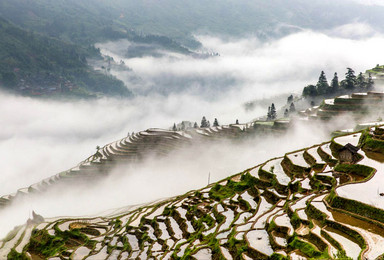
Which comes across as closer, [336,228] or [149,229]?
[336,228]

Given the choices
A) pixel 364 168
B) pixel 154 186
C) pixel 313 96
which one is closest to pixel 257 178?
pixel 364 168

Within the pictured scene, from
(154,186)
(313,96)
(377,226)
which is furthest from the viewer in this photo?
(313,96)

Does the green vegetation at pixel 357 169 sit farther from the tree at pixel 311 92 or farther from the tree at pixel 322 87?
the tree at pixel 311 92

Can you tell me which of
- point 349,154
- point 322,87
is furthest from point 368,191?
point 322,87

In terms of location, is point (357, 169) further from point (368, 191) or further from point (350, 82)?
point (350, 82)

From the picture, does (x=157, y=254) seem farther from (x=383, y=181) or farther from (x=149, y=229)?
(x=383, y=181)

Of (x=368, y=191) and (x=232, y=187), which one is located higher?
(x=368, y=191)

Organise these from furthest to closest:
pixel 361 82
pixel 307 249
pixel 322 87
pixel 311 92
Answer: pixel 311 92, pixel 322 87, pixel 361 82, pixel 307 249
